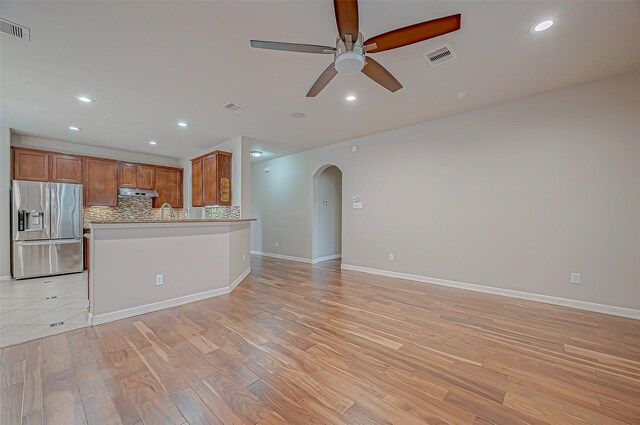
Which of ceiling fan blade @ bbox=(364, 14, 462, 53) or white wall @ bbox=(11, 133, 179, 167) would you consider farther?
white wall @ bbox=(11, 133, 179, 167)

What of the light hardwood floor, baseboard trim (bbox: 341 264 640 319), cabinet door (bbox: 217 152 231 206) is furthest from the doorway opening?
the light hardwood floor

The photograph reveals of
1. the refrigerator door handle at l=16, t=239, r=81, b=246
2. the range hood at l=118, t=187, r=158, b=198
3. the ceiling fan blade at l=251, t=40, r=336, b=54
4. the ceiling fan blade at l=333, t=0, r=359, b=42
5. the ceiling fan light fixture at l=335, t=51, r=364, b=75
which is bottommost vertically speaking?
the refrigerator door handle at l=16, t=239, r=81, b=246

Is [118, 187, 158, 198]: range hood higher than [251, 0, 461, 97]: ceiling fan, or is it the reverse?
[251, 0, 461, 97]: ceiling fan

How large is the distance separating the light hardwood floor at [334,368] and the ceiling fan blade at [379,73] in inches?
98.4

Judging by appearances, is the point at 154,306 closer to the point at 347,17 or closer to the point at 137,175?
the point at 347,17

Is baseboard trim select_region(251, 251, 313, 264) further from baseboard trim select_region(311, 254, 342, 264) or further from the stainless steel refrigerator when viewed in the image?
the stainless steel refrigerator

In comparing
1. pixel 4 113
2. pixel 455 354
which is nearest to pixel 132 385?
pixel 455 354

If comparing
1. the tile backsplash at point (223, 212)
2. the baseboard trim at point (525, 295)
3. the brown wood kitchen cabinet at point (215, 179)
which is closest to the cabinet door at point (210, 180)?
the brown wood kitchen cabinet at point (215, 179)

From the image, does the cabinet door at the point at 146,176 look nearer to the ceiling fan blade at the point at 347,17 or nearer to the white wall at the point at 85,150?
the white wall at the point at 85,150

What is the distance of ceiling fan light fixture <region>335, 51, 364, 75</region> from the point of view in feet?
6.48

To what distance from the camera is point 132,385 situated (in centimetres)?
178

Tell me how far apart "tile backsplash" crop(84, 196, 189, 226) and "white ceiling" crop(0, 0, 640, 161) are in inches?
85.1

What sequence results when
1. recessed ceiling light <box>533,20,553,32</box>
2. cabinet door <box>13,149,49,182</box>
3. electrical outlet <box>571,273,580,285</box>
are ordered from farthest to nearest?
cabinet door <box>13,149,49,182</box> → electrical outlet <box>571,273,580,285</box> → recessed ceiling light <box>533,20,553,32</box>

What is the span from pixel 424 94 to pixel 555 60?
4.22ft
